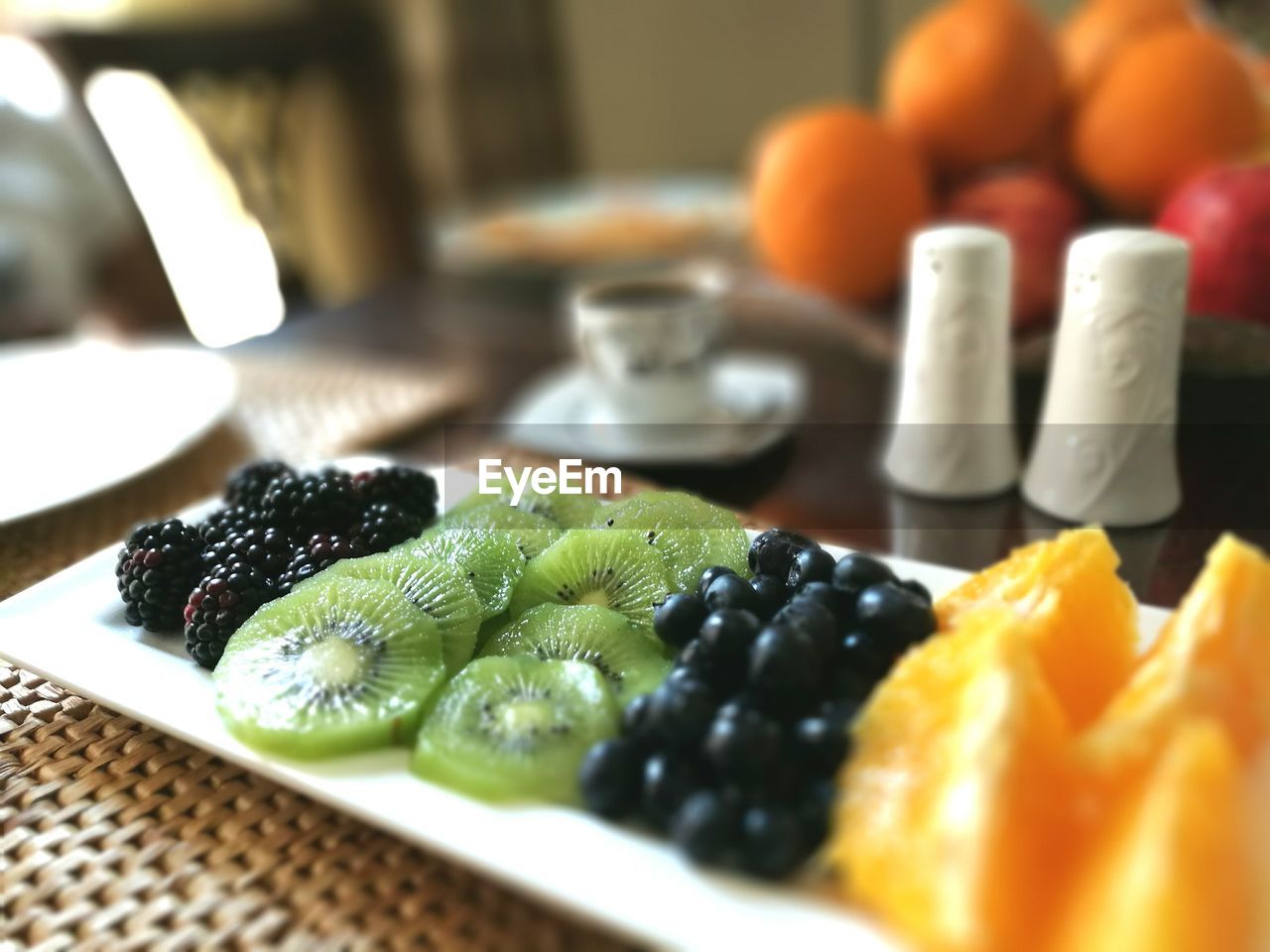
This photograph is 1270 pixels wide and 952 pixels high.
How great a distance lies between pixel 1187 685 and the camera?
46 centimetres

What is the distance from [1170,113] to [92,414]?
3.81 feet

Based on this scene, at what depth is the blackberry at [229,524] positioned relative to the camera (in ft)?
2.37

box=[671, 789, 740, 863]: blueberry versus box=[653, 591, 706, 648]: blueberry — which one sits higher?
box=[653, 591, 706, 648]: blueberry

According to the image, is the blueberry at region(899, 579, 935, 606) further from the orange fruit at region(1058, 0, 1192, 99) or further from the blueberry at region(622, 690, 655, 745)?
the orange fruit at region(1058, 0, 1192, 99)

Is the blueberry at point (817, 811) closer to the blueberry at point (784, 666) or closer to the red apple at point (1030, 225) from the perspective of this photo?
the blueberry at point (784, 666)

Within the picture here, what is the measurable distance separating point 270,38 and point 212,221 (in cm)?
57

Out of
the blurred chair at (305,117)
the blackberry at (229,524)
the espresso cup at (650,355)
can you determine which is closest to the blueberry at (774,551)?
the blackberry at (229,524)

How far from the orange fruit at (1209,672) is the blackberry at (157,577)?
1.78ft

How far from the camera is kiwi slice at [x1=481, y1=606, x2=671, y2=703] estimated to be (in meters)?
0.60

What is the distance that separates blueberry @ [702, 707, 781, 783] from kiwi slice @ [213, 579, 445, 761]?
0.59 feet

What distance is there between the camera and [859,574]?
0.59 m

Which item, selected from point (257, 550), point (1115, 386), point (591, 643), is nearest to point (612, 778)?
point (591, 643)

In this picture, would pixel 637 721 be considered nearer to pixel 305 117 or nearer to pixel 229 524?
pixel 229 524

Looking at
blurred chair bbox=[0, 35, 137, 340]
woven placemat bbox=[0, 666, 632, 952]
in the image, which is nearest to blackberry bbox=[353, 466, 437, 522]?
woven placemat bbox=[0, 666, 632, 952]
